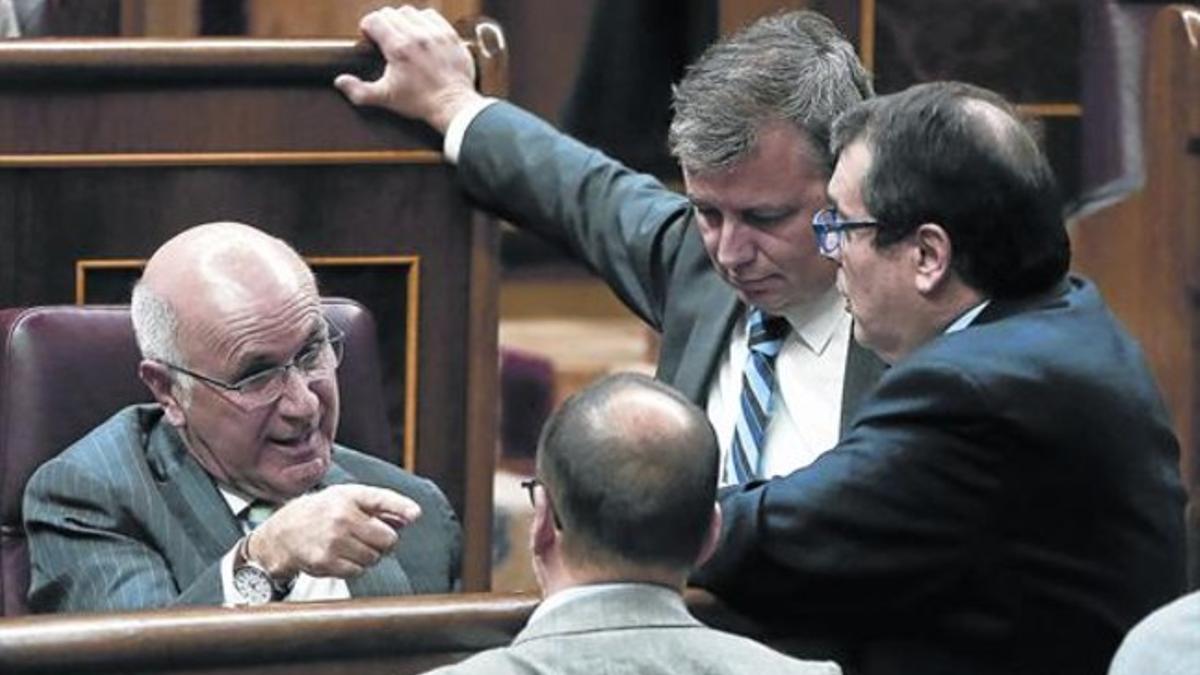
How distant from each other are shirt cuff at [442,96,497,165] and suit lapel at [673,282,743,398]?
0.36 meters

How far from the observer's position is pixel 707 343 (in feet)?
10.9

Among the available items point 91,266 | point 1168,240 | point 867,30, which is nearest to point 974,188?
point 91,266

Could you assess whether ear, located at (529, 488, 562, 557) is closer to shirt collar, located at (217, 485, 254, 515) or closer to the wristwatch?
→ the wristwatch

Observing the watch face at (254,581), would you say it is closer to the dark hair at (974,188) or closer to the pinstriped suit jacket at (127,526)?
the pinstriped suit jacket at (127,526)

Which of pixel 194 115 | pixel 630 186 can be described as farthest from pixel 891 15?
pixel 194 115

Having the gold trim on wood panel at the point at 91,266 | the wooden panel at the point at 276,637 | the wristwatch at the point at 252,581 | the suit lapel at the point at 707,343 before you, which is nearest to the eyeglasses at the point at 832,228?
the suit lapel at the point at 707,343

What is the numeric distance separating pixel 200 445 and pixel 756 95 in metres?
0.68

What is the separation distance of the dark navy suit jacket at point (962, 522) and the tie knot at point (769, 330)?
0.53m

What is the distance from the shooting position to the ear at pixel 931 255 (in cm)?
276

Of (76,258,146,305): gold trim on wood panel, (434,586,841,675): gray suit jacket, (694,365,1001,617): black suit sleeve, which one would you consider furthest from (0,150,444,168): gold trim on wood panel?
(434,586,841,675): gray suit jacket

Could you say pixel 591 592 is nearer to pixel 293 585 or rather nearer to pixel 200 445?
pixel 293 585

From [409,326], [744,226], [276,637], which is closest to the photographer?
[276,637]

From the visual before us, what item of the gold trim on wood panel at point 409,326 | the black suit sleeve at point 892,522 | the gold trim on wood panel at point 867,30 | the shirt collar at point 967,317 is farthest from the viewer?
the gold trim on wood panel at point 867,30

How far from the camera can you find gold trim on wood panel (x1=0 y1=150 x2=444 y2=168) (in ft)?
11.1
